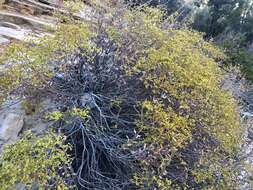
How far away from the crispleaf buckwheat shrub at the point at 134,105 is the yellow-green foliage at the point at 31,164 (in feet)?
0.89

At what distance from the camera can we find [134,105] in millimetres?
2936

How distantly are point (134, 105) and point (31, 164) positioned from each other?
3.58 ft

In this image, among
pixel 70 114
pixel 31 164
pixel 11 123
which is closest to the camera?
pixel 31 164

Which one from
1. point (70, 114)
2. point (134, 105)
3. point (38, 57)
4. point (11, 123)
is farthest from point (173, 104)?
point (11, 123)

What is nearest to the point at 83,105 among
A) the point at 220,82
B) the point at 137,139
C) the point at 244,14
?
the point at 137,139

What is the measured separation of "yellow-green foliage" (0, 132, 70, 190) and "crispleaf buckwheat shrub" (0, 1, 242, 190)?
27 cm

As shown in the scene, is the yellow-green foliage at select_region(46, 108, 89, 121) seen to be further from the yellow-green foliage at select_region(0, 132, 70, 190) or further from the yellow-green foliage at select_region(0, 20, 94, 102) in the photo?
the yellow-green foliage at select_region(0, 20, 94, 102)

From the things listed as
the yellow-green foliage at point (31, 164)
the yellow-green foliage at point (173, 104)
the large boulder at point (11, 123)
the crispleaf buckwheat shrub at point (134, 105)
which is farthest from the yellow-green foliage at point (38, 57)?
the yellow-green foliage at point (31, 164)

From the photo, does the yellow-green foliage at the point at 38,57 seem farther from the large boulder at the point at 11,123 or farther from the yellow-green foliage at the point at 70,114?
the yellow-green foliage at the point at 70,114

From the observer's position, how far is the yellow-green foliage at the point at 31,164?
7.06ft

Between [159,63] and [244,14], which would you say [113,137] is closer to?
[159,63]

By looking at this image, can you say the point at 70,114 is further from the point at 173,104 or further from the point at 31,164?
the point at 173,104

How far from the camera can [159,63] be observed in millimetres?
2953

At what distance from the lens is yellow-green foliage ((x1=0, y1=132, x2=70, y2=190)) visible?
7.06 feet
